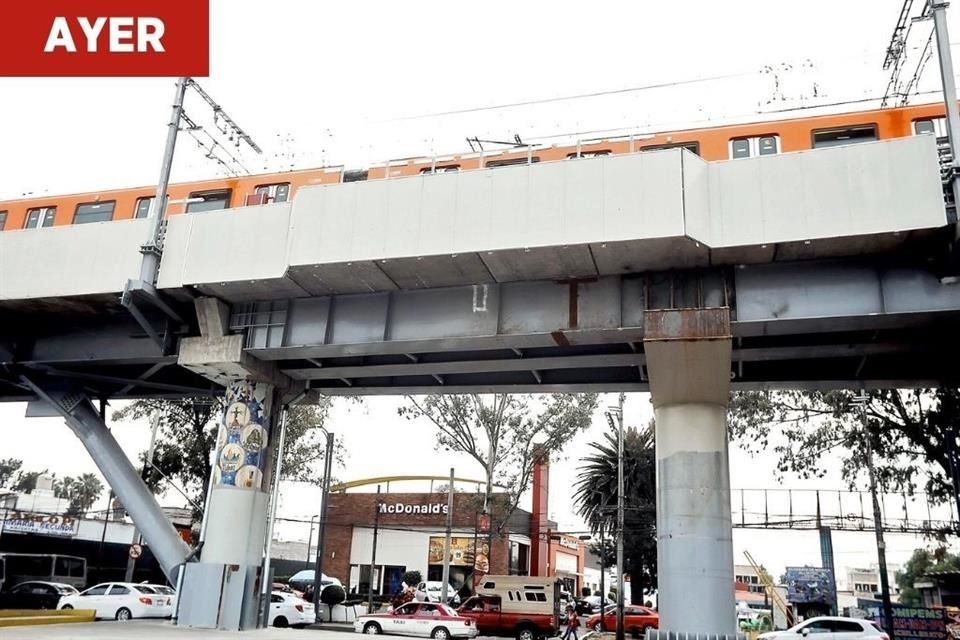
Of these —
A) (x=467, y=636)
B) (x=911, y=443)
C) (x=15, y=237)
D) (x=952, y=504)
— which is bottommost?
(x=467, y=636)

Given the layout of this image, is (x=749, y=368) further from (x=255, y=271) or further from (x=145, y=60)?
(x=145, y=60)

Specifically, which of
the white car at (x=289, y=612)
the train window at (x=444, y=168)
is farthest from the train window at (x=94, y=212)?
the white car at (x=289, y=612)

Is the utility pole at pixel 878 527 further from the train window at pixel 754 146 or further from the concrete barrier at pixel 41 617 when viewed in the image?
the concrete barrier at pixel 41 617

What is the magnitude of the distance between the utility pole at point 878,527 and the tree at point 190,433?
23985mm

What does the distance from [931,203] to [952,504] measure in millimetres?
20394

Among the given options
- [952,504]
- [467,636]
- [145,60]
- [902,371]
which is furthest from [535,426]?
[145,60]

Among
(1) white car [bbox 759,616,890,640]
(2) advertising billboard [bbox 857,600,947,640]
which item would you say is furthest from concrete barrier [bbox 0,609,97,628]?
(2) advertising billboard [bbox 857,600,947,640]

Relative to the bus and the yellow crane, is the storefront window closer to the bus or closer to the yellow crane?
the yellow crane

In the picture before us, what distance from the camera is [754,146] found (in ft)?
60.1

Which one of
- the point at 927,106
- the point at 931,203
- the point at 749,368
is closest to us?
the point at 931,203

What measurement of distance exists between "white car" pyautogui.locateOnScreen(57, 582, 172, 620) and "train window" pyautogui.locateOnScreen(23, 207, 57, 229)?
42.3 feet

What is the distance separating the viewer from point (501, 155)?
2009 centimetres

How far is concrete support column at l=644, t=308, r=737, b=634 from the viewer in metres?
15.7

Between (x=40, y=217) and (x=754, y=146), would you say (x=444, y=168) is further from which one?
(x=40, y=217)
